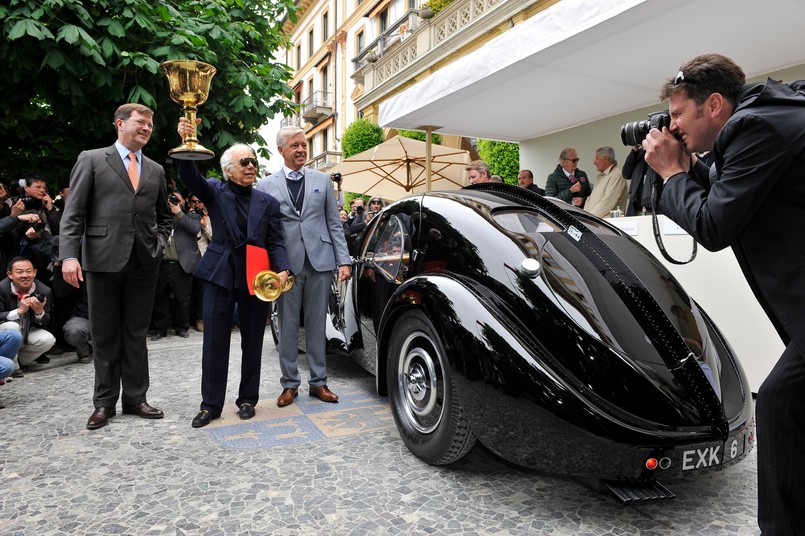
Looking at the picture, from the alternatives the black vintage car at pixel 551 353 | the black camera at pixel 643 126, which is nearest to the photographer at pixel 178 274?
the black vintage car at pixel 551 353

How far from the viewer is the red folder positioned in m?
3.65

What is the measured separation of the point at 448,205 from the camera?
316cm

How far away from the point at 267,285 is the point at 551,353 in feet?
6.61

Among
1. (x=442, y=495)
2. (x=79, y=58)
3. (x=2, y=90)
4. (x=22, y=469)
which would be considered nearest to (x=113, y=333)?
(x=22, y=469)

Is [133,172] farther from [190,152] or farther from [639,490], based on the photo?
[639,490]

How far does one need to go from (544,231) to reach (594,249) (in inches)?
10.2

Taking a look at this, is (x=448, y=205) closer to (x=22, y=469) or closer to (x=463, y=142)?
(x=22, y=469)

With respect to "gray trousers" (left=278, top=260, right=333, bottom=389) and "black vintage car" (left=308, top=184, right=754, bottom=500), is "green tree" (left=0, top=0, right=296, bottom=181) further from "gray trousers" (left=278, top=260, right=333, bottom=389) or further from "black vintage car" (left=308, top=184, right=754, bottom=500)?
"black vintage car" (left=308, top=184, right=754, bottom=500)

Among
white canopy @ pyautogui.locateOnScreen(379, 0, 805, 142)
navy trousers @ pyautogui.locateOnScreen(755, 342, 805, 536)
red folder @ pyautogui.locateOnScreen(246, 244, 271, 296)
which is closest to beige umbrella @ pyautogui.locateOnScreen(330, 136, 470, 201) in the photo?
white canopy @ pyautogui.locateOnScreen(379, 0, 805, 142)

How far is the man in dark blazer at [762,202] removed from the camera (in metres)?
1.53

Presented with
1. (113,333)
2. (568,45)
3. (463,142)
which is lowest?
(113,333)

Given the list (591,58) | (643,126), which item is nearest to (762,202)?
(643,126)

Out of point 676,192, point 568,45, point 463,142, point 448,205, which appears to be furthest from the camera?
point 463,142

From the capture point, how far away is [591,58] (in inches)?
217
